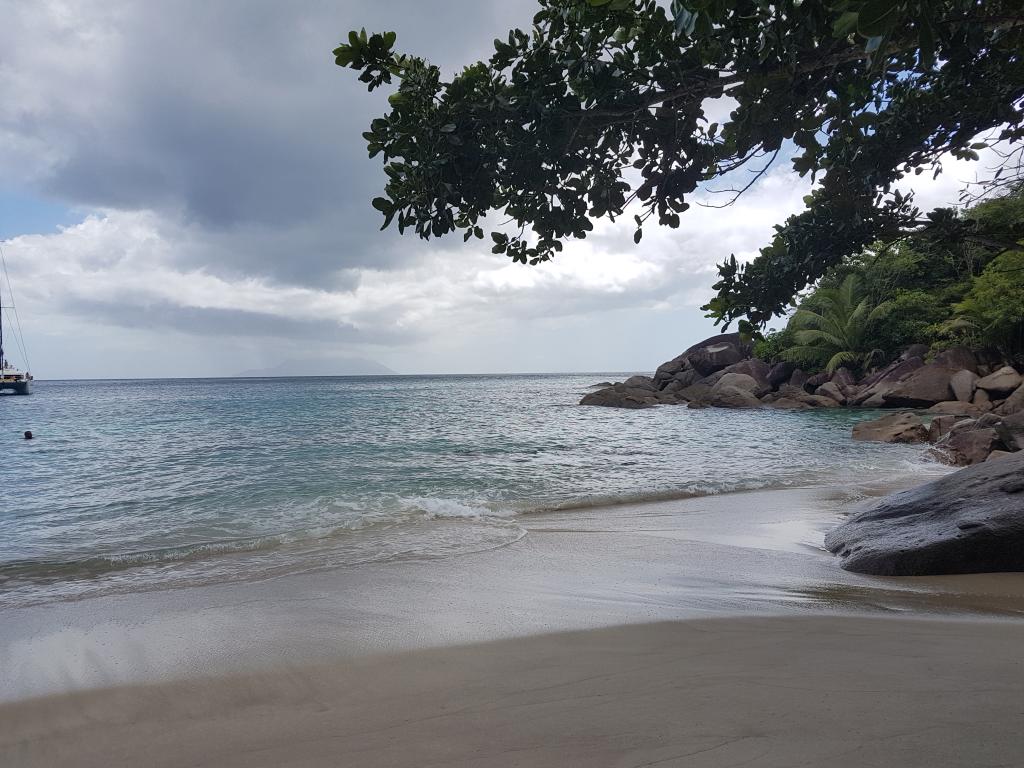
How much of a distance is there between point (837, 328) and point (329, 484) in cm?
2837

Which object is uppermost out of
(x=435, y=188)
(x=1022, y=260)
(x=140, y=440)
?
(x=1022, y=260)

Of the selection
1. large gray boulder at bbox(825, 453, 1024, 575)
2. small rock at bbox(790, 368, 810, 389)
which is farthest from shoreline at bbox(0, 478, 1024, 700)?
small rock at bbox(790, 368, 810, 389)

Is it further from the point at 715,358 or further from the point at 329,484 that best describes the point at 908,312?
the point at 329,484

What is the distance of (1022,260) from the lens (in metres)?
17.0

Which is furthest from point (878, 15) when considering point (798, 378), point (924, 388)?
point (798, 378)

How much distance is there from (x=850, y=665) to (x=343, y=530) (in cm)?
535

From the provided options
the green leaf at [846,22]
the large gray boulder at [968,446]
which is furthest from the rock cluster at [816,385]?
the green leaf at [846,22]

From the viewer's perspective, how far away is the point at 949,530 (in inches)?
180

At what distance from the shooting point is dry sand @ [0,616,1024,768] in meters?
2.01

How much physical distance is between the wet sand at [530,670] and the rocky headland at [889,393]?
27.4ft

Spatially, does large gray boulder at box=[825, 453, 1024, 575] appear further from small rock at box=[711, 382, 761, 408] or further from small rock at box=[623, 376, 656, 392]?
small rock at box=[623, 376, 656, 392]

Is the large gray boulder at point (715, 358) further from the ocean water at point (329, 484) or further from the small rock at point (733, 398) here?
the ocean water at point (329, 484)

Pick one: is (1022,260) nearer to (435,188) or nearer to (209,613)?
(435,188)

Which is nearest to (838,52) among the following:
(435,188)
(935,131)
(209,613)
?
(935,131)
